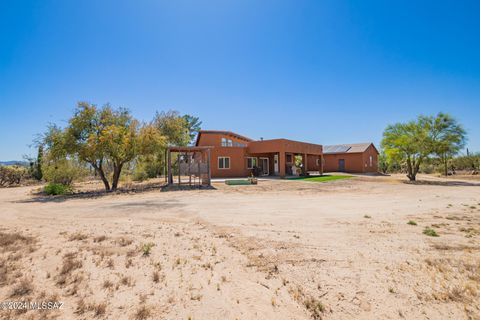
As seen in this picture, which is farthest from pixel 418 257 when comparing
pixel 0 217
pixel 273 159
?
pixel 273 159

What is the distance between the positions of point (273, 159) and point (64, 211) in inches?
878

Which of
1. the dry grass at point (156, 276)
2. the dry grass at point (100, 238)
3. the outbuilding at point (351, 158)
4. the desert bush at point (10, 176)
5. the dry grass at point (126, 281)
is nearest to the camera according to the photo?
the dry grass at point (126, 281)

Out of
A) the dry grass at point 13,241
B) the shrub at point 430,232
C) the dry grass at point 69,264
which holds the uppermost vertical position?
the dry grass at point 13,241

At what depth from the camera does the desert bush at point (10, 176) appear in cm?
2277

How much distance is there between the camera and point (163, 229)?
6047 millimetres

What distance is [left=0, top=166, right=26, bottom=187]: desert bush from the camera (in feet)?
74.7

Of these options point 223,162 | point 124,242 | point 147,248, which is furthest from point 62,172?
point 147,248

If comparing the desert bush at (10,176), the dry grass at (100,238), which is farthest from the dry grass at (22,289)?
the desert bush at (10,176)

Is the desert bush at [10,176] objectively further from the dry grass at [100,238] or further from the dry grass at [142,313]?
the dry grass at [142,313]

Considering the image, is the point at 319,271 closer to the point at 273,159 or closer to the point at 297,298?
the point at 297,298

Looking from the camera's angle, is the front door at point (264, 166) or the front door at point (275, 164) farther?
the front door at point (275, 164)

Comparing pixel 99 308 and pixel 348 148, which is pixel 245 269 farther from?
pixel 348 148

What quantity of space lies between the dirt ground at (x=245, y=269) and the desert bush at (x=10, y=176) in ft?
74.3

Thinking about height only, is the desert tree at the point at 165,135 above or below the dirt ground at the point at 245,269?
above
